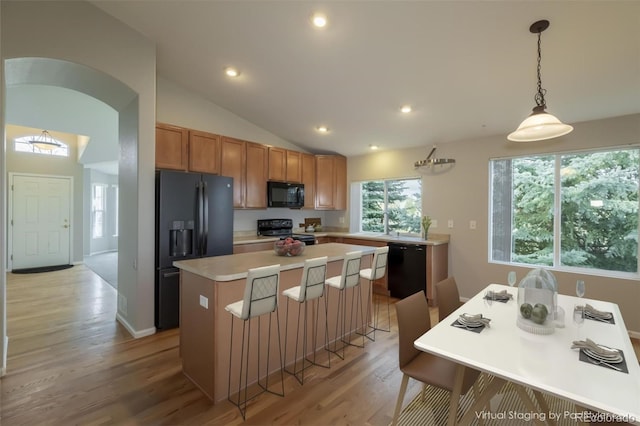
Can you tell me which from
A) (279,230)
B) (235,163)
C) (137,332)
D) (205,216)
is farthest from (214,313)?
(279,230)

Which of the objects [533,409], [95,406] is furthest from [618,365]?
[95,406]

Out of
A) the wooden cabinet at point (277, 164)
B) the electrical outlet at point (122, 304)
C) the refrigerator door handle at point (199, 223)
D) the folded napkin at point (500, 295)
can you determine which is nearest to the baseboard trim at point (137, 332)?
the electrical outlet at point (122, 304)

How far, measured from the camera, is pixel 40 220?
6516 mm

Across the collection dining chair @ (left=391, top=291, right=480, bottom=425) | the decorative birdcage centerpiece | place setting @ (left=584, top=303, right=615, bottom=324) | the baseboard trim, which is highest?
the decorative birdcage centerpiece

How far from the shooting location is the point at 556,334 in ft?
5.24

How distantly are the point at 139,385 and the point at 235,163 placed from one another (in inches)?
116

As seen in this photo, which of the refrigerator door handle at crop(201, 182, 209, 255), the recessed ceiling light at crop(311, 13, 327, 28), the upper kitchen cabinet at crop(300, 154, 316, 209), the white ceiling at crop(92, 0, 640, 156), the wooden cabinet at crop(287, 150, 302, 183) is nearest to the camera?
the white ceiling at crop(92, 0, 640, 156)

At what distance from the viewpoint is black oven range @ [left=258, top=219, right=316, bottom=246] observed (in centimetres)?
493

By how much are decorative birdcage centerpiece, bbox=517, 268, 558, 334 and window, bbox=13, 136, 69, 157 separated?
28.4 ft

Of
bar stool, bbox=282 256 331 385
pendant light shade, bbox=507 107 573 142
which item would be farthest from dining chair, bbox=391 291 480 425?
pendant light shade, bbox=507 107 573 142

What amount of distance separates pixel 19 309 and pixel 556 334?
5.81 meters

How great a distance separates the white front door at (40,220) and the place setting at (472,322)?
8448 millimetres

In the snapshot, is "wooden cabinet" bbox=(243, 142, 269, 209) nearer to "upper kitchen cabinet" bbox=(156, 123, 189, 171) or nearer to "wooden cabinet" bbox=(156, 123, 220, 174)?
"wooden cabinet" bbox=(156, 123, 220, 174)

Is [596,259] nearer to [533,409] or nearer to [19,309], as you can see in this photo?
[533,409]
